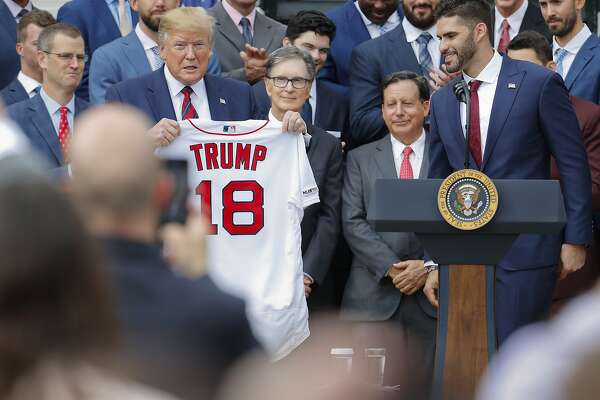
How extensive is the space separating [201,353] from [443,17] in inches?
197

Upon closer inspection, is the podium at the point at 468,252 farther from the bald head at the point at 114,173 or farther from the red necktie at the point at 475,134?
the bald head at the point at 114,173

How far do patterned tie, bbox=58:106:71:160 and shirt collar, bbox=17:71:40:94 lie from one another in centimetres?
82

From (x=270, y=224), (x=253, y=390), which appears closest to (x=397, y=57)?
(x=270, y=224)

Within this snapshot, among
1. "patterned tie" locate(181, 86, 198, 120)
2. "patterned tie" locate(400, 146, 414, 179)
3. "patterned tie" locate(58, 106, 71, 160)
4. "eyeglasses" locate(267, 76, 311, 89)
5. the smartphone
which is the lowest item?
"patterned tie" locate(400, 146, 414, 179)

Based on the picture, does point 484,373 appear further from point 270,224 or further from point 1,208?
point 1,208

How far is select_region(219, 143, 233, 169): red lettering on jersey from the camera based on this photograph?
23.2 ft

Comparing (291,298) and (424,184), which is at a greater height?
(424,184)

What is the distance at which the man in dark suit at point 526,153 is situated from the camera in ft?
22.0

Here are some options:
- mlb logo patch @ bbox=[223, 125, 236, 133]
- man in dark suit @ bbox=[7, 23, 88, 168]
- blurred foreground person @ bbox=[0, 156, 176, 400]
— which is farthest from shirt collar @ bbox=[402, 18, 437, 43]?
blurred foreground person @ bbox=[0, 156, 176, 400]

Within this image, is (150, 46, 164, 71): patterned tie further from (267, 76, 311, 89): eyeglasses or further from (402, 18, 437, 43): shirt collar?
(402, 18, 437, 43): shirt collar

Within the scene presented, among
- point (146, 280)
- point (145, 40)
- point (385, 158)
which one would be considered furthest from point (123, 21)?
point (146, 280)

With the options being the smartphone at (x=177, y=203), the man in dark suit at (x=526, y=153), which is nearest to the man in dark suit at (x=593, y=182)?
the man in dark suit at (x=526, y=153)

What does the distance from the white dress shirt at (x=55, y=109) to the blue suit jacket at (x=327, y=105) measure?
110 cm

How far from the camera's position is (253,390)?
1.74m
